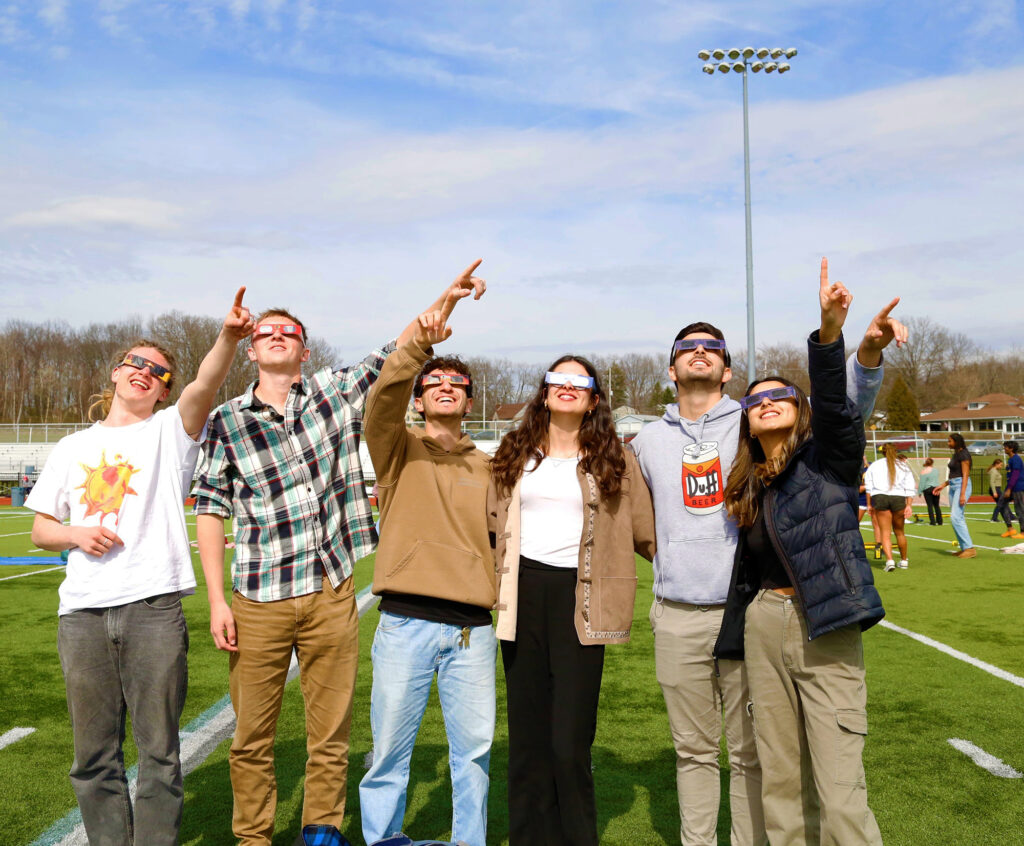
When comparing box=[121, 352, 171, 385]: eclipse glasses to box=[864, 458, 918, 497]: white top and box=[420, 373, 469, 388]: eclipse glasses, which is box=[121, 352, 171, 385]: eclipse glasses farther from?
box=[864, 458, 918, 497]: white top

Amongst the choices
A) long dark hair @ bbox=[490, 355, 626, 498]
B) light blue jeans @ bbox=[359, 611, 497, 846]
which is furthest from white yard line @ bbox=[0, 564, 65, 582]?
long dark hair @ bbox=[490, 355, 626, 498]

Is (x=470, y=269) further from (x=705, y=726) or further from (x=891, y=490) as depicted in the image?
(x=891, y=490)

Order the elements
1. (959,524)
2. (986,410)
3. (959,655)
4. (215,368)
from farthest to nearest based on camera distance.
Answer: (986,410), (959,524), (959,655), (215,368)

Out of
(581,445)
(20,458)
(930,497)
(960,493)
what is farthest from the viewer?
(20,458)

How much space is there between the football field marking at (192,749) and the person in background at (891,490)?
29.1 ft

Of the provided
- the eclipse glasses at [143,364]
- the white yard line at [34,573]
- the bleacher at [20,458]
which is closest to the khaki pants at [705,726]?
the eclipse glasses at [143,364]

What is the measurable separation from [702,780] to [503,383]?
3699 inches

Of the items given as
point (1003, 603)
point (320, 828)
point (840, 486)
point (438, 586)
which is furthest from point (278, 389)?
point (1003, 603)

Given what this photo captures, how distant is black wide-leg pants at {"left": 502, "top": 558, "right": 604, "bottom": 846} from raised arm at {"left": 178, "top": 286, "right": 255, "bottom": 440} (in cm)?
141

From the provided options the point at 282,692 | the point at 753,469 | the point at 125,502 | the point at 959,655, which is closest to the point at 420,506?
the point at 282,692

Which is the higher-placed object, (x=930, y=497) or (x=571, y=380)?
(x=571, y=380)

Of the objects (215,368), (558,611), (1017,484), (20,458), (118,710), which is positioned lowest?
(1017,484)

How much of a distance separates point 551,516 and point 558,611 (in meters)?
0.38

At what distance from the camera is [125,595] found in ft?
9.99
